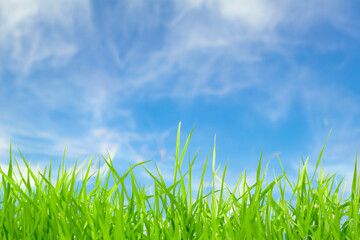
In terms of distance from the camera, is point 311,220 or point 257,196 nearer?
point 257,196

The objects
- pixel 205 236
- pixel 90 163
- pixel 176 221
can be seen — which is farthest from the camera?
pixel 90 163

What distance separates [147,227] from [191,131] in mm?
542

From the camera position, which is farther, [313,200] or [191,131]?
[313,200]

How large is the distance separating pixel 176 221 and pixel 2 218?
852 mm

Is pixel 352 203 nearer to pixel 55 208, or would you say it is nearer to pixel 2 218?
pixel 55 208

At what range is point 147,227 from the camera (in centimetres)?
209

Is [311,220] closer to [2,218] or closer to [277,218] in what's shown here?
[277,218]

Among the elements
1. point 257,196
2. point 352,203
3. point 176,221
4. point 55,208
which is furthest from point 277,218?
point 55,208

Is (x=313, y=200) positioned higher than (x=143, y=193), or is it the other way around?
(x=143, y=193)

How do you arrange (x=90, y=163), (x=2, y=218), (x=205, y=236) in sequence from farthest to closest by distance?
(x=90, y=163)
(x=2, y=218)
(x=205, y=236)

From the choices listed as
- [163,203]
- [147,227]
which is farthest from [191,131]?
[147,227]

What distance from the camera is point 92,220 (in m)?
1.99

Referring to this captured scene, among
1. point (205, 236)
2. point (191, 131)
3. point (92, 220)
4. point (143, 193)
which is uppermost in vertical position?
point (191, 131)

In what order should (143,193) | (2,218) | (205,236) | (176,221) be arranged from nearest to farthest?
(205,236) → (176,221) → (2,218) → (143,193)
